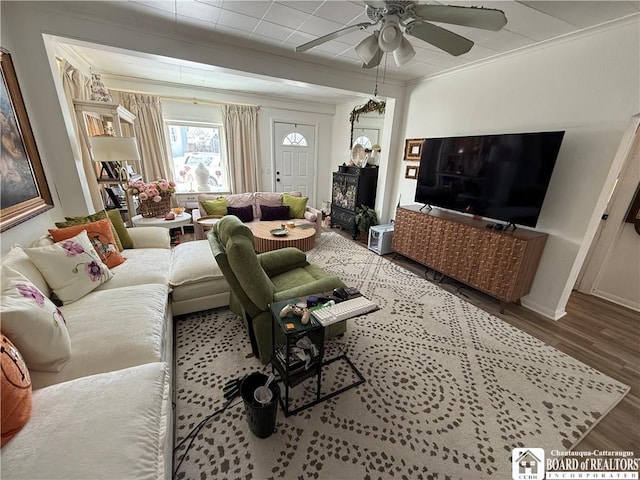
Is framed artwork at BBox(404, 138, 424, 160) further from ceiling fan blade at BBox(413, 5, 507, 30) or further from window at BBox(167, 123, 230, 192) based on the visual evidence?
window at BBox(167, 123, 230, 192)

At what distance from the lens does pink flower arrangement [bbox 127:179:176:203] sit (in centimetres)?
327

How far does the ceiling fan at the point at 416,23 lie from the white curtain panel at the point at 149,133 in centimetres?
393

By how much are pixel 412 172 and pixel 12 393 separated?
4.30 meters

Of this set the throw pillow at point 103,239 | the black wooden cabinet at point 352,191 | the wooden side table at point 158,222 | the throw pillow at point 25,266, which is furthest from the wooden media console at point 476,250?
the throw pillow at point 25,266

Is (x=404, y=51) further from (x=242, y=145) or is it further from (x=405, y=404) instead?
(x=242, y=145)

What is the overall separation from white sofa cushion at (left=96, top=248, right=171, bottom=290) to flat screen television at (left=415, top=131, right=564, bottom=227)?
10.5 feet

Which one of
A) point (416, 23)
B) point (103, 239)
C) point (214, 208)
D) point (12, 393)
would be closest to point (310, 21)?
point (416, 23)

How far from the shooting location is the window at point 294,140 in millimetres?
5655

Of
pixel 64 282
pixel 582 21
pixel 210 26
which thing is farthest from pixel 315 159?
pixel 64 282

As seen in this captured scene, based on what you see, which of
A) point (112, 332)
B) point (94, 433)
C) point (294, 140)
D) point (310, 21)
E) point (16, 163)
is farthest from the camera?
point (294, 140)

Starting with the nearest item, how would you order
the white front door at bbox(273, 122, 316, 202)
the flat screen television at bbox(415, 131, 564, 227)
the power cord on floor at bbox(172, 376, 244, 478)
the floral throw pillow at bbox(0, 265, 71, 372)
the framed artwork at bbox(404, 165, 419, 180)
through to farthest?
1. the floral throw pillow at bbox(0, 265, 71, 372)
2. the power cord on floor at bbox(172, 376, 244, 478)
3. the flat screen television at bbox(415, 131, 564, 227)
4. the framed artwork at bbox(404, 165, 419, 180)
5. the white front door at bbox(273, 122, 316, 202)

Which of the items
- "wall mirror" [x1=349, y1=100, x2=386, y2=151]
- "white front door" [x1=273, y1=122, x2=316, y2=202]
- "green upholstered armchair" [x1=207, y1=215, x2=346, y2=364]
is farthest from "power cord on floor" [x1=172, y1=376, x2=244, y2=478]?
"white front door" [x1=273, y1=122, x2=316, y2=202]

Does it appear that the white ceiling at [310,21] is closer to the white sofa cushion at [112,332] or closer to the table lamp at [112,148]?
the table lamp at [112,148]

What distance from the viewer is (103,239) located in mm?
2176
